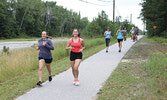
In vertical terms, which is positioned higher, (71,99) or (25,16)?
(25,16)

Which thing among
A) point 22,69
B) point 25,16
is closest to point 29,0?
point 25,16

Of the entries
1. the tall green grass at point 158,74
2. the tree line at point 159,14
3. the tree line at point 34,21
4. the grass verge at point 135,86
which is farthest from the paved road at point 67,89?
the tree line at point 34,21

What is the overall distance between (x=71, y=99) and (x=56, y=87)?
1210 mm

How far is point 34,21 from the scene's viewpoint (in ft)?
214

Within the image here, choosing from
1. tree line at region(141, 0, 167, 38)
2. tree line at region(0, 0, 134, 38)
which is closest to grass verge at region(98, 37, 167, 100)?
tree line at region(141, 0, 167, 38)

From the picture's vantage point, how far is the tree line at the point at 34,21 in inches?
1366

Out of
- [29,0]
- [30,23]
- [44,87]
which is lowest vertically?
[44,87]

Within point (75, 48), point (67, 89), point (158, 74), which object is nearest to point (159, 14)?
point (158, 74)

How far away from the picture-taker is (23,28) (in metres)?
60.5

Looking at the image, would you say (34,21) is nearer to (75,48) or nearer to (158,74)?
(75,48)

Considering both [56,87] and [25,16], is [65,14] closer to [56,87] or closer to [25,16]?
[25,16]

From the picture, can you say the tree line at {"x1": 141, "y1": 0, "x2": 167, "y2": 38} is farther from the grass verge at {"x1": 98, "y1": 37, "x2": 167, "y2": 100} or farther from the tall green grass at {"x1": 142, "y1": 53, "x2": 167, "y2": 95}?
the grass verge at {"x1": 98, "y1": 37, "x2": 167, "y2": 100}

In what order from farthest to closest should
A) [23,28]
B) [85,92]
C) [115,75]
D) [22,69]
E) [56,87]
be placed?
[23,28] → [22,69] → [115,75] → [56,87] → [85,92]

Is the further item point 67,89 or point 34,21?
point 34,21
